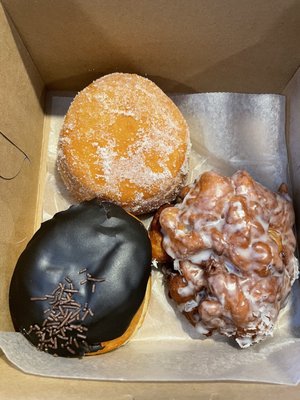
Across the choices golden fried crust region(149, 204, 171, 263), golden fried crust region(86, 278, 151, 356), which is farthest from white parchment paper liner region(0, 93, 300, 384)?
golden fried crust region(149, 204, 171, 263)

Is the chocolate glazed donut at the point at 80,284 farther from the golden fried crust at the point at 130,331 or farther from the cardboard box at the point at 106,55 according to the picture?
the cardboard box at the point at 106,55

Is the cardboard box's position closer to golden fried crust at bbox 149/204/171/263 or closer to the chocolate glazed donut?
the chocolate glazed donut

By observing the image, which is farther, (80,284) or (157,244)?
(157,244)

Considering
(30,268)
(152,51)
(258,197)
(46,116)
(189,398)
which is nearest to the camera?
(189,398)

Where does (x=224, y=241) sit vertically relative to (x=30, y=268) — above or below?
above

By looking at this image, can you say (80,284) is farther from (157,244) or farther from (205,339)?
(205,339)

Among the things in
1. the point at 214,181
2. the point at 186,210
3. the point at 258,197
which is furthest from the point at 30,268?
the point at 258,197

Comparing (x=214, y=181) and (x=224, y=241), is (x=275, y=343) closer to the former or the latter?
(x=224, y=241)

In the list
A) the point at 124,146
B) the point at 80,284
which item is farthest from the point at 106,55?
the point at 80,284
